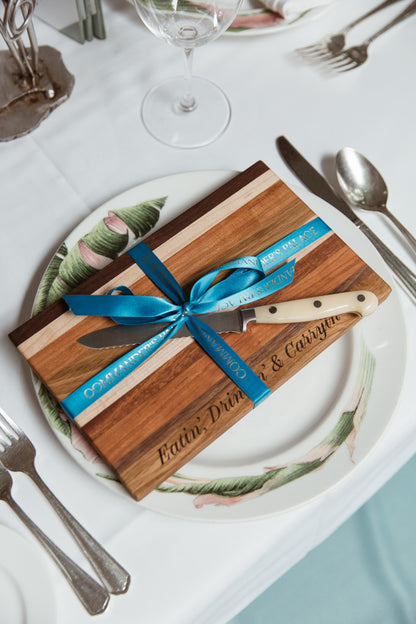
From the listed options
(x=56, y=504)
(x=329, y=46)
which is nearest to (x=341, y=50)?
(x=329, y=46)

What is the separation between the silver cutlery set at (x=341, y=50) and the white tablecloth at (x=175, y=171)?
1cm

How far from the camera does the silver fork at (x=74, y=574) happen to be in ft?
1.46

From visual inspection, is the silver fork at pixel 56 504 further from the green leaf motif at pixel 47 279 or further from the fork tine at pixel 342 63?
the fork tine at pixel 342 63

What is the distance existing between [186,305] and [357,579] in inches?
21.9

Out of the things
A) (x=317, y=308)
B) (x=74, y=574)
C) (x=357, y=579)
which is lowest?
(x=357, y=579)

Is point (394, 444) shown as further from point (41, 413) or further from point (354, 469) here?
point (41, 413)

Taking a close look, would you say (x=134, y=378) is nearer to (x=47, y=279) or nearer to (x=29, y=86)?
(x=47, y=279)

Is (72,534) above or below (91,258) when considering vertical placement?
Answer: below

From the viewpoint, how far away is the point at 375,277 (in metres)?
0.54

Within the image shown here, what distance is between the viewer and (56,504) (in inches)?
18.9

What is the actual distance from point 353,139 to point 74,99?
1.14 ft

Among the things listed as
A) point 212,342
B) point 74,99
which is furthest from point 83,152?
point 212,342

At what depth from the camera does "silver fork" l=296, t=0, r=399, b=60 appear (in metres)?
0.76


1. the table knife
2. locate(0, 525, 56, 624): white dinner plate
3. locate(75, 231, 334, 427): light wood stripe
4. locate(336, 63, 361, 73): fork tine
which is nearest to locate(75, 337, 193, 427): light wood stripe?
locate(75, 231, 334, 427): light wood stripe
